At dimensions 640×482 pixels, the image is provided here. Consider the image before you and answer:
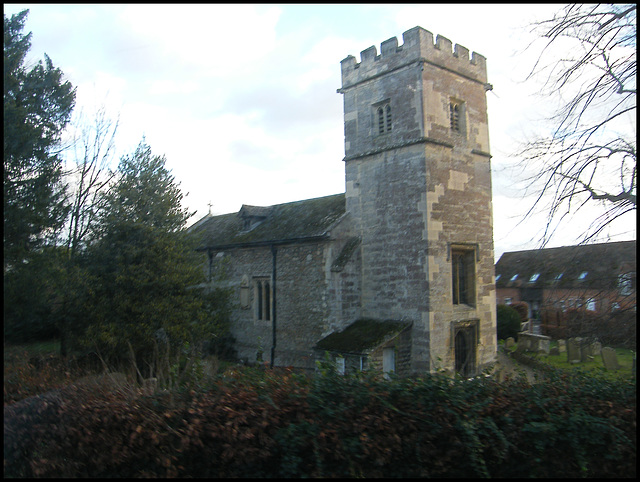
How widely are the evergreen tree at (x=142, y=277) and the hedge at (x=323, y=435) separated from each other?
252 inches

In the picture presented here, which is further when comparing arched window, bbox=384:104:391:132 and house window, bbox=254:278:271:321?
house window, bbox=254:278:271:321

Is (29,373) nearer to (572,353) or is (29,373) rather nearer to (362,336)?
(362,336)

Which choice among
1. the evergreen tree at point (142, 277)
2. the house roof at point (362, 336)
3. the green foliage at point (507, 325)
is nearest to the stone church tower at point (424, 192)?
the house roof at point (362, 336)

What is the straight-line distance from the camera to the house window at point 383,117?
53.1 ft

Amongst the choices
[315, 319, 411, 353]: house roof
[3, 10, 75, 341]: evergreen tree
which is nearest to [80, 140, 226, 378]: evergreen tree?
[3, 10, 75, 341]: evergreen tree

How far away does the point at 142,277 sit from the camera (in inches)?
512

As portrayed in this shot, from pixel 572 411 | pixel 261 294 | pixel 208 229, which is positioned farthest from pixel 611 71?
pixel 208 229

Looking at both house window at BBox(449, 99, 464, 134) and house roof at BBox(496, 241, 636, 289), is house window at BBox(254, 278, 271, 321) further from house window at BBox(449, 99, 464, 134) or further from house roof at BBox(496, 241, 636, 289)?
house roof at BBox(496, 241, 636, 289)

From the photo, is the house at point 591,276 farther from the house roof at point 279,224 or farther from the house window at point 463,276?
the house roof at point 279,224

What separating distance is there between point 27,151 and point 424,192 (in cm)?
1072

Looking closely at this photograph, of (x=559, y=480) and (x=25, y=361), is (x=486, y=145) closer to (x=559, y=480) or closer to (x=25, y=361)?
(x=559, y=480)

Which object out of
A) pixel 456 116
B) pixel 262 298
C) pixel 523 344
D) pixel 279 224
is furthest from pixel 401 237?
pixel 523 344

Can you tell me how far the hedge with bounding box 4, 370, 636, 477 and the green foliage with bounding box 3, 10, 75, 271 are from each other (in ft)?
14.0

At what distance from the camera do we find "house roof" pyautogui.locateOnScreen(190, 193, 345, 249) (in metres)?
17.4
